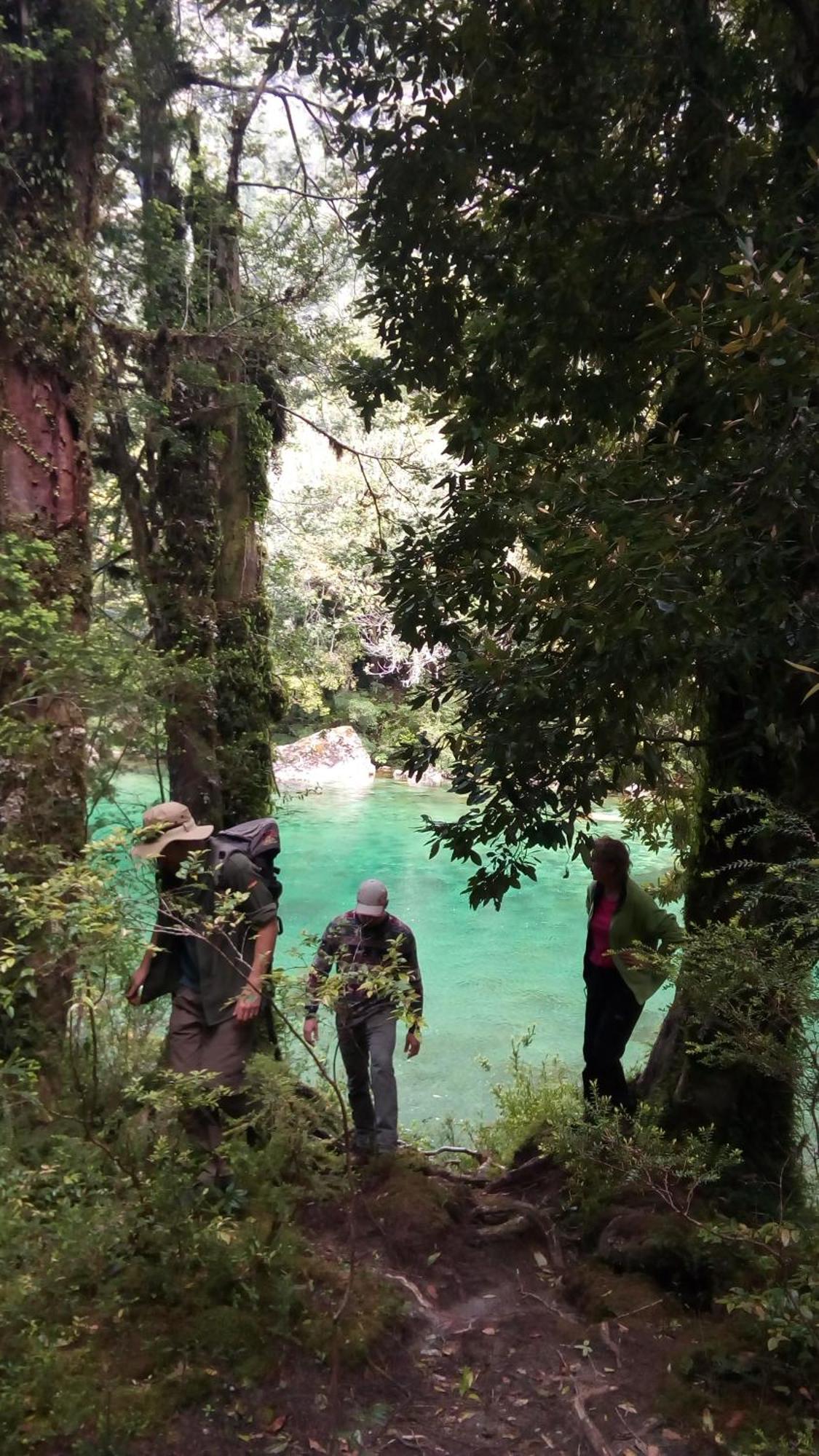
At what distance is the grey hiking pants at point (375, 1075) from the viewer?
14.2 feet

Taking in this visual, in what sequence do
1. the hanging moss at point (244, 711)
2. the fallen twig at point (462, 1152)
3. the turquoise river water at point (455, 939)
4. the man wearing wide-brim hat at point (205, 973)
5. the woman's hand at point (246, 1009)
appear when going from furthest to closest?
the turquoise river water at point (455, 939) < the hanging moss at point (244, 711) < the fallen twig at point (462, 1152) < the man wearing wide-brim hat at point (205, 973) < the woman's hand at point (246, 1009)

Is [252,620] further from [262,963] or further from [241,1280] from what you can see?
[241,1280]

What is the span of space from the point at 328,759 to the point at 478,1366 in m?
23.1

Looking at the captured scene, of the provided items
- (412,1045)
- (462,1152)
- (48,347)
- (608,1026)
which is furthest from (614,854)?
(48,347)

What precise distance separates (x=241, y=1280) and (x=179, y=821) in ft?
5.14

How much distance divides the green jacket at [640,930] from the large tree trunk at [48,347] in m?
2.56

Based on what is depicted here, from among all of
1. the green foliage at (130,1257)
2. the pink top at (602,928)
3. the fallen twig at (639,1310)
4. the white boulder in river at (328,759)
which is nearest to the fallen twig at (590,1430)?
the fallen twig at (639,1310)

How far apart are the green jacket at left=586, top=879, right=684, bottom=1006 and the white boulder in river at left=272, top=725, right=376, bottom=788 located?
20.5 metres

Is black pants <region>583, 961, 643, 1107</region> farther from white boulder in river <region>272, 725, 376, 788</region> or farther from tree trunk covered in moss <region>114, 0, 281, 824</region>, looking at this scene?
white boulder in river <region>272, 725, 376, 788</region>

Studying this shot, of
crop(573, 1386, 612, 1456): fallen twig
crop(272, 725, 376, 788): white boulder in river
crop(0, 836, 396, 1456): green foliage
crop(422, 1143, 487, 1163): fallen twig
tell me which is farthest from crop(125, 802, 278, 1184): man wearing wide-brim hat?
crop(272, 725, 376, 788): white boulder in river

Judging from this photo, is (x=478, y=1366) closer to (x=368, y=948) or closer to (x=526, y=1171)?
(x=526, y=1171)

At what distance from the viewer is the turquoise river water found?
947 centimetres

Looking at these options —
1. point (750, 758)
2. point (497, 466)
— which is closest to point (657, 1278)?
point (750, 758)

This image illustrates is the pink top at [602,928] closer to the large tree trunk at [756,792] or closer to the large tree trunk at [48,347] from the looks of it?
the large tree trunk at [756,792]
